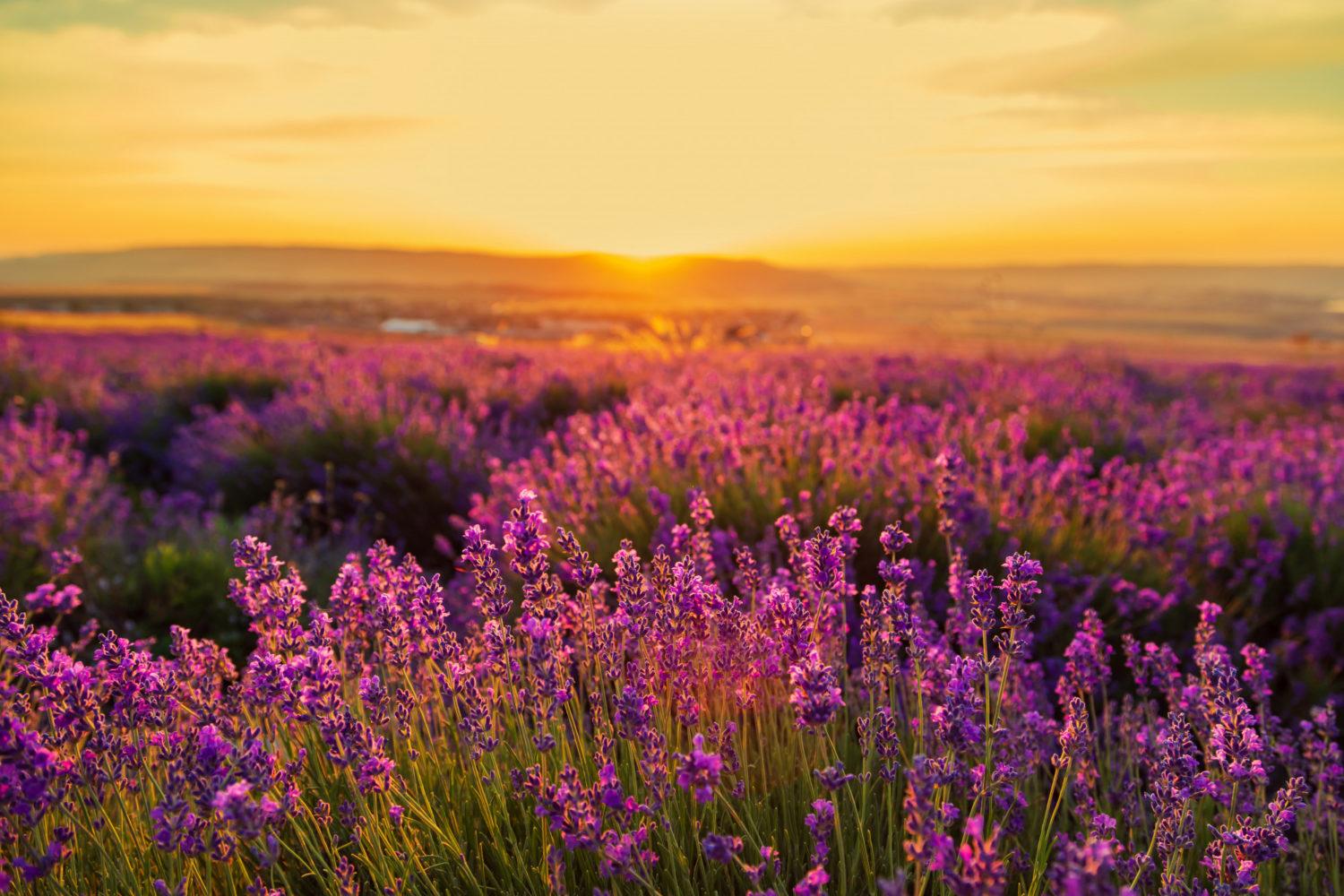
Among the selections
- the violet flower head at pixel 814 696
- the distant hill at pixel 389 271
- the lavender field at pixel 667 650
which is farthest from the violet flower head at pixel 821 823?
the distant hill at pixel 389 271

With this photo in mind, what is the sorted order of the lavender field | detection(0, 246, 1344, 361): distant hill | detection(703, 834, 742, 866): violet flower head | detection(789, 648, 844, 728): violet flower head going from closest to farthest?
detection(703, 834, 742, 866): violet flower head → detection(789, 648, 844, 728): violet flower head → the lavender field → detection(0, 246, 1344, 361): distant hill

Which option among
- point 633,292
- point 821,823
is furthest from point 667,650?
point 633,292

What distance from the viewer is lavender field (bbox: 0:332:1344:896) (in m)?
1.83

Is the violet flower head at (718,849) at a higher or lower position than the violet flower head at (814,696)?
lower

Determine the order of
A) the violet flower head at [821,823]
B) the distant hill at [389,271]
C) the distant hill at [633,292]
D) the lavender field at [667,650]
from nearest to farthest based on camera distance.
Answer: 1. the violet flower head at [821,823]
2. the lavender field at [667,650]
3. the distant hill at [633,292]
4. the distant hill at [389,271]

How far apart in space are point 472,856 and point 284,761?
22.9 inches

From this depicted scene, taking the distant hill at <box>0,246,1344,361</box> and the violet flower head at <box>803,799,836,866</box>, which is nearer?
the violet flower head at <box>803,799,836,866</box>

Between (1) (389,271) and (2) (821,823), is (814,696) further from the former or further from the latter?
(1) (389,271)

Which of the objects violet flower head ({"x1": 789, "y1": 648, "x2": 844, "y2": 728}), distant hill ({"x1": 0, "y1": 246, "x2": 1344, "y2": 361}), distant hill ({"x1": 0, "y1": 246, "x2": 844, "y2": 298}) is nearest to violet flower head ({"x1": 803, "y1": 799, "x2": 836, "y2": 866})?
violet flower head ({"x1": 789, "y1": 648, "x2": 844, "y2": 728})

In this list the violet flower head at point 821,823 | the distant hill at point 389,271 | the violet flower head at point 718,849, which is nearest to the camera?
the violet flower head at point 718,849

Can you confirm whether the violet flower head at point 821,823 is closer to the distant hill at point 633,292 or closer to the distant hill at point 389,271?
the distant hill at point 633,292

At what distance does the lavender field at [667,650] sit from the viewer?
1834mm

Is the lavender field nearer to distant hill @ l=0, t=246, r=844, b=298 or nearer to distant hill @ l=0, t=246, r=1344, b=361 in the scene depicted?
distant hill @ l=0, t=246, r=1344, b=361

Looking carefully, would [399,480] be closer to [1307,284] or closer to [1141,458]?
[1141,458]
